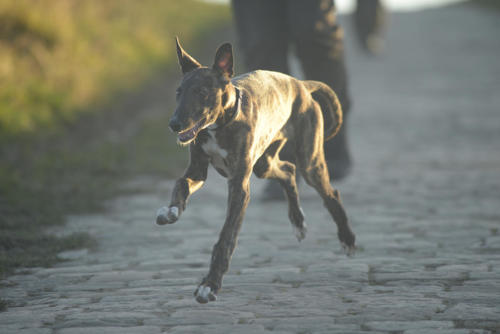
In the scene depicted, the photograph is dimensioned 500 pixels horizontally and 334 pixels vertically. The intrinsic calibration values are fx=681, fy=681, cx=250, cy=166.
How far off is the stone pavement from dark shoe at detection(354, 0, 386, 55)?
682 centimetres

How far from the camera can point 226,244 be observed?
3270 millimetres

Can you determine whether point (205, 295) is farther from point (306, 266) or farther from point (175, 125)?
point (306, 266)

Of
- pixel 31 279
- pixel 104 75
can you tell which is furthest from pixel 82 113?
→ pixel 31 279

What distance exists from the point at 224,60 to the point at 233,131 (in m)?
0.35

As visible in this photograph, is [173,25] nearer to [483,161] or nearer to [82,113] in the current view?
[82,113]

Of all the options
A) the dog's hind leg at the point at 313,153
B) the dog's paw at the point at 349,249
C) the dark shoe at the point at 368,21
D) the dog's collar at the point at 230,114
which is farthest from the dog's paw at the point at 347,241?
the dark shoe at the point at 368,21

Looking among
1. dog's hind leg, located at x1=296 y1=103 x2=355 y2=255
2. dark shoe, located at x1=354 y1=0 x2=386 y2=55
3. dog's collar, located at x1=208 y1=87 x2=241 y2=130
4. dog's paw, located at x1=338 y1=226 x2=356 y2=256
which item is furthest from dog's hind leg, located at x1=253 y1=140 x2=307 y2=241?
dark shoe, located at x1=354 y1=0 x2=386 y2=55

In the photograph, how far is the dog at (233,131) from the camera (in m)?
3.16

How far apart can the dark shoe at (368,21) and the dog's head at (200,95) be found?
1187 centimetres

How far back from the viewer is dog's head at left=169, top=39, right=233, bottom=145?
10.1ft

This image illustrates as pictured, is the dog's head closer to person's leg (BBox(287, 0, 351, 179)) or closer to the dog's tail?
the dog's tail

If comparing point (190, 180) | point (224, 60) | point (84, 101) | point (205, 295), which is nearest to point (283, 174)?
point (190, 180)

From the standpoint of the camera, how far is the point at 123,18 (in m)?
15.9

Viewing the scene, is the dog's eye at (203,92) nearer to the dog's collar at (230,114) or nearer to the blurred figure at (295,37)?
the dog's collar at (230,114)
